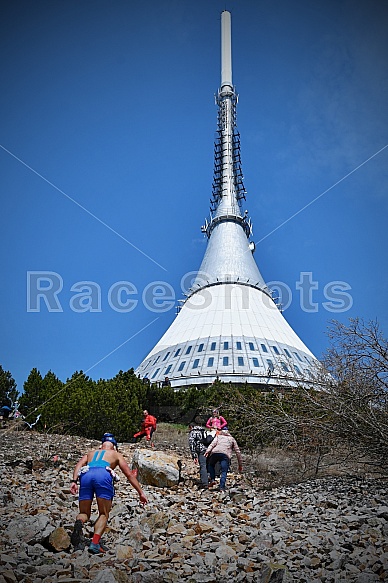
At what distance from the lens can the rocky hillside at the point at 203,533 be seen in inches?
214

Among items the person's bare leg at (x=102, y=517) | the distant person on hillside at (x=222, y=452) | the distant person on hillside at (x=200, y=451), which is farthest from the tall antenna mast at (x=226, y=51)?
the person's bare leg at (x=102, y=517)

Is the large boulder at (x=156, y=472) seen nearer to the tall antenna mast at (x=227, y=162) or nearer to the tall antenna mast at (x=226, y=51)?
the tall antenna mast at (x=227, y=162)

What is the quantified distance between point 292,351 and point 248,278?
10.0 metres

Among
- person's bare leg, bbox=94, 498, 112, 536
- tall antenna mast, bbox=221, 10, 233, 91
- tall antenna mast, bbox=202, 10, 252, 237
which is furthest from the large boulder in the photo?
tall antenna mast, bbox=221, 10, 233, 91

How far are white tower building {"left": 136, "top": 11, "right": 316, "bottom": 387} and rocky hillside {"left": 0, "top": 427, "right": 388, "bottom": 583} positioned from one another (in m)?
17.1

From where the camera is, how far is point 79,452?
1269 centimetres

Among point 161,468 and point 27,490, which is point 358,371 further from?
point 27,490

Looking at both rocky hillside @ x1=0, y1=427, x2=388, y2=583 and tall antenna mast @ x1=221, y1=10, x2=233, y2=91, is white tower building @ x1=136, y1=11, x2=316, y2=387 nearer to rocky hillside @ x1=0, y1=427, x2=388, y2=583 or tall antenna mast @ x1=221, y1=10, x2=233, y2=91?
rocky hillside @ x1=0, y1=427, x2=388, y2=583

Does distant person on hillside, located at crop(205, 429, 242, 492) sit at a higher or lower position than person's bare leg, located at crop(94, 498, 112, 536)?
higher

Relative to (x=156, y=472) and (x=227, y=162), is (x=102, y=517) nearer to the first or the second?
(x=156, y=472)

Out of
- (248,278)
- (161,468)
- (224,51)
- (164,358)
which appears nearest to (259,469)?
(161,468)

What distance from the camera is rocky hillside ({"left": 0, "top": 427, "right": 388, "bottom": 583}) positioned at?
5.45 meters

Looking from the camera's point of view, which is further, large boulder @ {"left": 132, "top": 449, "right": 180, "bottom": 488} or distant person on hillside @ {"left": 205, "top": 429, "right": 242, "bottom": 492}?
distant person on hillside @ {"left": 205, "top": 429, "right": 242, "bottom": 492}

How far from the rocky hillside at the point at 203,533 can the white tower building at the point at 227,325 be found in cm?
1706
